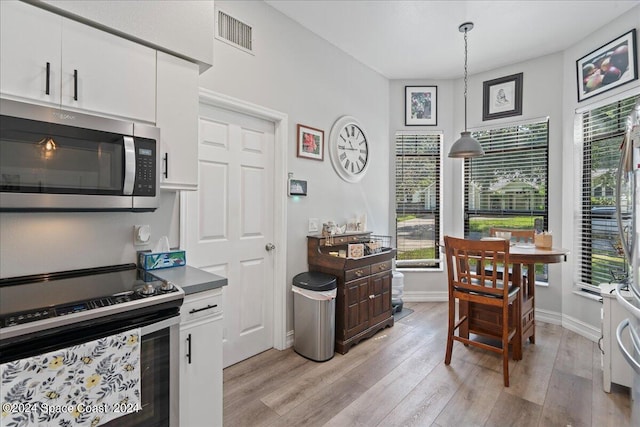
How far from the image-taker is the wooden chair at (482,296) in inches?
93.3

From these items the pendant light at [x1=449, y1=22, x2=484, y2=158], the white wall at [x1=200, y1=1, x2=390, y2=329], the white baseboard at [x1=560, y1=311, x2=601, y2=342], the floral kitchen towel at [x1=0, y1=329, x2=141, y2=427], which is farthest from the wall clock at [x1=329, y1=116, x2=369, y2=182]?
the white baseboard at [x1=560, y1=311, x2=601, y2=342]

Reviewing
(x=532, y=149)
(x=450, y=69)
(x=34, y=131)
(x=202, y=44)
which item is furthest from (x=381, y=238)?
(x=34, y=131)

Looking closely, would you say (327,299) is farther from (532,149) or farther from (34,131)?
(532,149)

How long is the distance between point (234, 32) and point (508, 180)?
3.59 metres

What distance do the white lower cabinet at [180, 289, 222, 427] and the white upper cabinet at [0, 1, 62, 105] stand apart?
1.13 metres

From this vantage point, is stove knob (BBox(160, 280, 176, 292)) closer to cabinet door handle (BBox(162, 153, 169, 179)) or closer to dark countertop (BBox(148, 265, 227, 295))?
dark countertop (BBox(148, 265, 227, 295))

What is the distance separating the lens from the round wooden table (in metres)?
2.47

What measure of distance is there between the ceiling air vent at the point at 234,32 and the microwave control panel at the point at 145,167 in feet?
3.98

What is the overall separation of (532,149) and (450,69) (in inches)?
56.7

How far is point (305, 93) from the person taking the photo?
10.2ft

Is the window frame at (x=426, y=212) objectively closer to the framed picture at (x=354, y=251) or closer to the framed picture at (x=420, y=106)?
the framed picture at (x=420, y=106)

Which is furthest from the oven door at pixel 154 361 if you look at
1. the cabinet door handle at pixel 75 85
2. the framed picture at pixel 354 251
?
the framed picture at pixel 354 251

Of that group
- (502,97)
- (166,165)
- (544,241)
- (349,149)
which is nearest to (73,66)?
(166,165)

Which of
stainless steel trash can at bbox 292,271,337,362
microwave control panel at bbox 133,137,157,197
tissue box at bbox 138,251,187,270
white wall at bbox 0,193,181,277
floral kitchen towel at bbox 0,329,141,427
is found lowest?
stainless steel trash can at bbox 292,271,337,362
